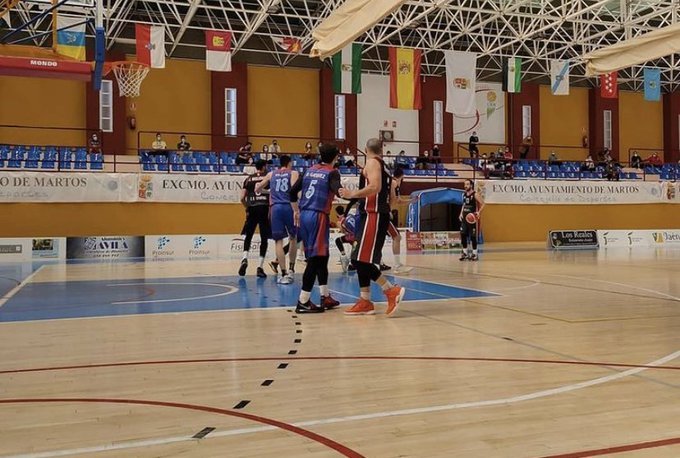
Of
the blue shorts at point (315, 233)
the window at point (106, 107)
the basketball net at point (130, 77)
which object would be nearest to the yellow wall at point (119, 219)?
the basketball net at point (130, 77)

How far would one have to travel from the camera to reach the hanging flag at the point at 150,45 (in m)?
21.2

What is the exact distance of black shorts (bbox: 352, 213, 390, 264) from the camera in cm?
703

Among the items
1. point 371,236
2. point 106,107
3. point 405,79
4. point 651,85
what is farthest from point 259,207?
point 651,85

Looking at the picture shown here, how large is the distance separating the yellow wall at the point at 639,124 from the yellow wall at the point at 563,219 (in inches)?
432

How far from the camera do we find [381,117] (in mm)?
35031

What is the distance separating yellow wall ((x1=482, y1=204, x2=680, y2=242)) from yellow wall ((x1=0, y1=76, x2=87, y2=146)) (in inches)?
742

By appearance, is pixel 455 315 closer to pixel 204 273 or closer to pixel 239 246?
pixel 204 273

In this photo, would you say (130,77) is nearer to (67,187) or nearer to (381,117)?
(67,187)

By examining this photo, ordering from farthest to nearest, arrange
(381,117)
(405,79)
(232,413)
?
(381,117) < (405,79) < (232,413)

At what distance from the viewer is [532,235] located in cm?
2827

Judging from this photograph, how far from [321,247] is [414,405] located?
3943 millimetres

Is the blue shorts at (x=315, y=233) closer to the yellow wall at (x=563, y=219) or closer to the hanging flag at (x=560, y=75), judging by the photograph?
the yellow wall at (x=563, y=219)

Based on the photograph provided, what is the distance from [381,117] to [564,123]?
11679 mm

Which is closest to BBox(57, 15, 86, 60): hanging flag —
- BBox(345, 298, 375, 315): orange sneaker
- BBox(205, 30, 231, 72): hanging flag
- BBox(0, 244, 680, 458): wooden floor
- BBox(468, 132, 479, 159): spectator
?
BBox(205, 30, 231, 72): hanging flag
